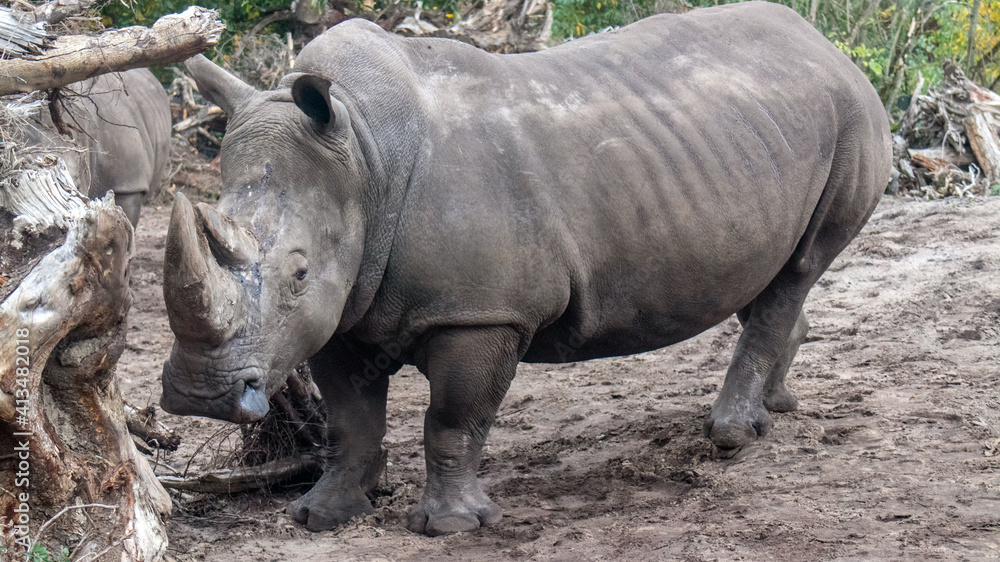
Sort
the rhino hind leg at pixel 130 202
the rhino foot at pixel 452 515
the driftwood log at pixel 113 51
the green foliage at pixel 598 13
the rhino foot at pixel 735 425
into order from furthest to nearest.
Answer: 1. the green foliage at pixel 598 13
2. the rhino hind leg at pixel 130 202
3. the rhino foot at pixel 735 425
4. the rhino foot at pixel 452 515
5. the driftwood log at pixel 113 51

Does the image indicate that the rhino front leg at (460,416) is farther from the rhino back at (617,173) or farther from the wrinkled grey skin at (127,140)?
the wrinkled grey skin at (127,140)

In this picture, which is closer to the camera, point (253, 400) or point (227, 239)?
point (227, 239)

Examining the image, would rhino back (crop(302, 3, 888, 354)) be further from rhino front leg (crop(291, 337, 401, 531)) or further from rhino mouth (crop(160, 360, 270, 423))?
rhino mouth (crop(160, 360, 270, 423))

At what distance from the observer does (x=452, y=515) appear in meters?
3.99

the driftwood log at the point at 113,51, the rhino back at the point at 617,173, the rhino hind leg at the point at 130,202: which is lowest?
the rhino hind leg at the point at 130,202

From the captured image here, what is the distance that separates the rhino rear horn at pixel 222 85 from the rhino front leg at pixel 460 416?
111 cm

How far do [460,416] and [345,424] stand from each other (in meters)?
0.59

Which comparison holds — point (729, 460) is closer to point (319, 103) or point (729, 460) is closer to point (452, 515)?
point (452, 515)

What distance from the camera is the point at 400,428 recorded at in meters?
5.73

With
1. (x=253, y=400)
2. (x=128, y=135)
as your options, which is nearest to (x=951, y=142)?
(x=128, y=135)

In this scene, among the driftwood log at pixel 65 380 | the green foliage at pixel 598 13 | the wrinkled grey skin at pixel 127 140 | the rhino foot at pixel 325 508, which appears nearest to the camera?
the driftwood log at pixel 65 380

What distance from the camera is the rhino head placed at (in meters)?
3.10

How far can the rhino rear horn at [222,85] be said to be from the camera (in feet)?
12.4

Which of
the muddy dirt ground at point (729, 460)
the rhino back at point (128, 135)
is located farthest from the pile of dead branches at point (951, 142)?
the rhino back at point (128, 135)
